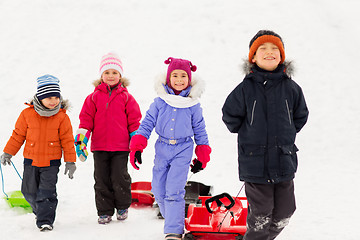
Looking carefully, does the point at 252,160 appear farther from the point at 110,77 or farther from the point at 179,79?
the point at 110,77

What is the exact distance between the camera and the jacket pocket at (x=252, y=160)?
139 inches

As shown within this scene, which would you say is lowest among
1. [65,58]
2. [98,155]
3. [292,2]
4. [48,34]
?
[98,155]

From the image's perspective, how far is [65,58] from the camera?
37.3 ft

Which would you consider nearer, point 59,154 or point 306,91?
point 59,154

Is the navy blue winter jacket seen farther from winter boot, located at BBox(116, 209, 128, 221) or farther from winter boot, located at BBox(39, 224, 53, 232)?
winter boot, located at BBox(39, 224, 53, 232)

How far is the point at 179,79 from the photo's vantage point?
430cm

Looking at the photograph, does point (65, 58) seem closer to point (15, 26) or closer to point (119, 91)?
point (15, 26)

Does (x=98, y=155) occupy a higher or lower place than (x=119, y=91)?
lower

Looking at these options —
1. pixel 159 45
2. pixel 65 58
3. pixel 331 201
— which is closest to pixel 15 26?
pixel 65 58

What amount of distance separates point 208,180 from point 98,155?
231cm

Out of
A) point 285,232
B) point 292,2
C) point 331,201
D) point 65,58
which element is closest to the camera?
point 285,232

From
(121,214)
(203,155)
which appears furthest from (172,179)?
(121,214)

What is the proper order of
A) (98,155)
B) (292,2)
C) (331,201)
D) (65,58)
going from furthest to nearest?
(292,2) < (65,58) < (331,201) < (98,155)

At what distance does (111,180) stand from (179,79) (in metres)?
1.51
